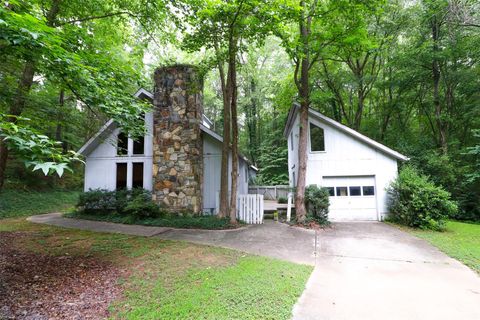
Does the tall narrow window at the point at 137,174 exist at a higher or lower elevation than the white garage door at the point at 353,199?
higher

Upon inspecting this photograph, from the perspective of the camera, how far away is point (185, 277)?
4.24m

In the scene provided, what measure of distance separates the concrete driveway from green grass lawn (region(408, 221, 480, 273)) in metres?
0.28

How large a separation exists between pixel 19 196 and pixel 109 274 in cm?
1304

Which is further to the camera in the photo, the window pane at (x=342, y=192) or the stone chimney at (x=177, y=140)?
the window pane at (x=342, y=192)

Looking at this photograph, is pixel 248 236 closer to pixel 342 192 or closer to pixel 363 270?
pixel 363 270

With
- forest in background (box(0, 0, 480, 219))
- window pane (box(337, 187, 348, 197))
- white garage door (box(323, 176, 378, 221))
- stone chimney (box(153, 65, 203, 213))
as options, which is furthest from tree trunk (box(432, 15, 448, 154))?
stone chimney (box(153, 65, 203, 213))

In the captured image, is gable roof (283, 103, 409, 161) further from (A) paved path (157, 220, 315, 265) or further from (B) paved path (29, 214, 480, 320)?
(A) paved path (157, 220, 315, 265)

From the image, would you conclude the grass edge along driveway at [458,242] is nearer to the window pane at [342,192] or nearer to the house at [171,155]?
the window pane at [342,192]

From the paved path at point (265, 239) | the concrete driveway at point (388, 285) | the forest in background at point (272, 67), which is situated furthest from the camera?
the paved path at point (265, 239)

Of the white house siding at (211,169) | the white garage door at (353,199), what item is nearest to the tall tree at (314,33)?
the white garage door at (353,199)

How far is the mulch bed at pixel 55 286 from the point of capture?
3160 mm

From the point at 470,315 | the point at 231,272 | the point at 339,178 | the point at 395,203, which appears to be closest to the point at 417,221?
the point at 395,203

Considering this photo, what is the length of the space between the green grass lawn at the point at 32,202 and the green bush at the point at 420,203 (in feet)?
55.5

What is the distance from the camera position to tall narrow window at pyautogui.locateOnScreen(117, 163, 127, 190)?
1129 centimetres
